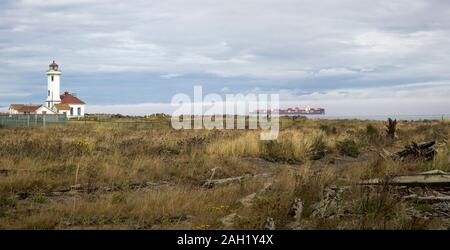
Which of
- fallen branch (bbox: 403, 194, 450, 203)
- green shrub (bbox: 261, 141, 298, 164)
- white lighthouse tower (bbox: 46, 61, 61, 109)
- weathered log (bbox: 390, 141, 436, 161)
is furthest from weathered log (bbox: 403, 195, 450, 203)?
white lighthouse tower (bbox: 46, 61, 61, 109)

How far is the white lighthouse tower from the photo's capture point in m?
93.7

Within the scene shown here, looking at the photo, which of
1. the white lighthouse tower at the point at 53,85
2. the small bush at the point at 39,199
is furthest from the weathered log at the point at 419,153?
the white lighthouse tower at the point at 53,85

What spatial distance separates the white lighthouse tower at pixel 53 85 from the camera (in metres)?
93.7

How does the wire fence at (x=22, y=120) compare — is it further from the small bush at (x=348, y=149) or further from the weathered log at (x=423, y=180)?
the weathered log at (x=423, y=180)

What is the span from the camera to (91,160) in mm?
13180

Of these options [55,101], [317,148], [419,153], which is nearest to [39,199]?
[419,153]

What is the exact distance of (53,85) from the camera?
94.4m

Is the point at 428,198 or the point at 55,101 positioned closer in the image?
the point at 428,198

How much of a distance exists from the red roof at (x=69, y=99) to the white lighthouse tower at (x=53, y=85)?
1243 mm

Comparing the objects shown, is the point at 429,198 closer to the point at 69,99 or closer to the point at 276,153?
the point at 276,153

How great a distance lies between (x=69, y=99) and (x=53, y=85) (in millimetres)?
4086

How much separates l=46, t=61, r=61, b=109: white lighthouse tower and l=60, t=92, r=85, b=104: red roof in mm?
1243
